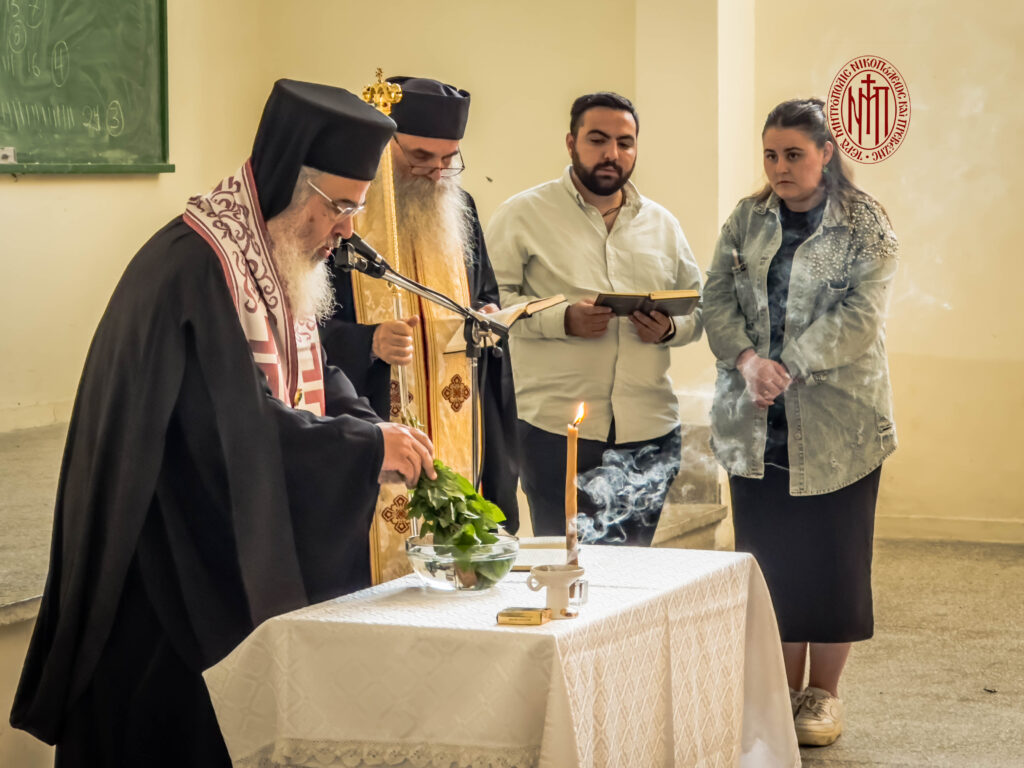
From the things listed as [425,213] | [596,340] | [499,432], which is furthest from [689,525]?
[425,213]

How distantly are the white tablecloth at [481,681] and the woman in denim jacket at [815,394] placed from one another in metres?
1.55

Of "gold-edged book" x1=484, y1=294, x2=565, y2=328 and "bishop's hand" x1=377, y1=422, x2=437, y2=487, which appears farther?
"gold-edged book" x1=484, y1=294, x2=565, y2=328

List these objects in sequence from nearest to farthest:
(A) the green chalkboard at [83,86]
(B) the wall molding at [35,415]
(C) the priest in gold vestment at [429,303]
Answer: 1. (C) the priest in gold vestment at [429,303]
2. (A) the green chalkboard at [83,86]
3. (B) the wall molding at [35,415]

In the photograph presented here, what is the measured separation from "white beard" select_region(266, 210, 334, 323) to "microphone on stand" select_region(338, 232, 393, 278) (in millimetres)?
85

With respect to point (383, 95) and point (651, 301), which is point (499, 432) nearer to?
point (651, 301)

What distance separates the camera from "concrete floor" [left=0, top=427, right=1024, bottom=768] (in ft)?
14.2

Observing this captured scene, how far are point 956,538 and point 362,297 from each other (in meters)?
4.61

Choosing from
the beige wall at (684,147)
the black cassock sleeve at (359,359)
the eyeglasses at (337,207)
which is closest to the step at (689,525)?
the beige wall at (684,147)

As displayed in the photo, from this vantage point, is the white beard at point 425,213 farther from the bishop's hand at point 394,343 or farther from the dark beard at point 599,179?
the dark beard at point 599,179

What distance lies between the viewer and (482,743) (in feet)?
7.92

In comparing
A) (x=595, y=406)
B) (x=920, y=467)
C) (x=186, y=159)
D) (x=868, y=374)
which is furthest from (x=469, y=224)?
(x=920, y=467)

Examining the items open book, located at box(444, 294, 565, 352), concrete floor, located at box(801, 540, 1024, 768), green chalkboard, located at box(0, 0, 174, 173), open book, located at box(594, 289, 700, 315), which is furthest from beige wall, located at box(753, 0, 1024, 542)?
open book, located at box(444, 294, 565, 352)

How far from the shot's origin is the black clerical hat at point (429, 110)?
4113 mm

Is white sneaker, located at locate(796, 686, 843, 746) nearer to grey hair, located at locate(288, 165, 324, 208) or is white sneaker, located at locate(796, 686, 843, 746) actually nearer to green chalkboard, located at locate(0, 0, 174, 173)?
grey hair, located at locate(288, 165, 324, 208)
